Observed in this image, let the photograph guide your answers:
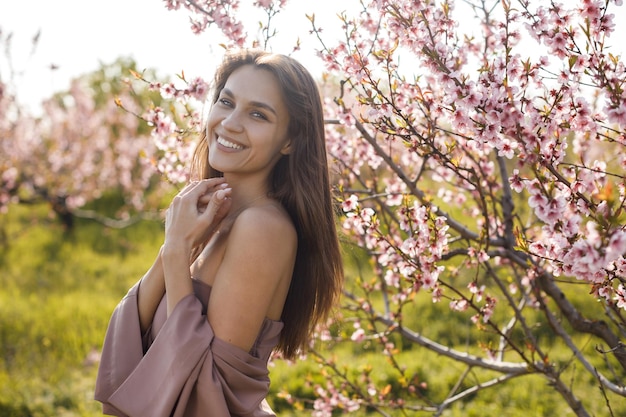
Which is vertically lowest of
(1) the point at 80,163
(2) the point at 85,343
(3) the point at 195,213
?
(2) the point at 85,343

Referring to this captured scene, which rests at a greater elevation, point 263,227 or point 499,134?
point 499,134

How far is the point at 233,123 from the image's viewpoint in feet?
6.54

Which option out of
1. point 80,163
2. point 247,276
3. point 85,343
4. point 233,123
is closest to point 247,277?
point 247,276

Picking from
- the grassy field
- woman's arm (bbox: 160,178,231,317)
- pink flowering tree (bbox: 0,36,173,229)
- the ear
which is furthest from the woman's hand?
pink flowering tree (bbox: 0,36,173,229)

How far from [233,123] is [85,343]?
4.37 meters

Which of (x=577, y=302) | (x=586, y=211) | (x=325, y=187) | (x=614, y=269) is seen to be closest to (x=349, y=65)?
(x=325, y=187)

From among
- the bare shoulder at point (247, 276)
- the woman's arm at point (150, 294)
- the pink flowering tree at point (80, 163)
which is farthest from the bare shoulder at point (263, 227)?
the pink flowering tree at point (80, 163)

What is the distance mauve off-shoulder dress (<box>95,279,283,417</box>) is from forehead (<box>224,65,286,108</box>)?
63 cm

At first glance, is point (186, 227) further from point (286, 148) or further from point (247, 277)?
point (286, 148)

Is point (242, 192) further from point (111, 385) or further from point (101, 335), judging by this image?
point (101, 335)

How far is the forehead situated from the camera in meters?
2.03

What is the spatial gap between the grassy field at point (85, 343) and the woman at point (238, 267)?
1052 millimetres

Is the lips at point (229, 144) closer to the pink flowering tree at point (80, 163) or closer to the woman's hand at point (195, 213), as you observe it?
the woman's hand at point (195, 213)

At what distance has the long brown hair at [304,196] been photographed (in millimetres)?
2066
